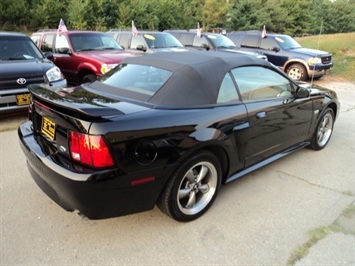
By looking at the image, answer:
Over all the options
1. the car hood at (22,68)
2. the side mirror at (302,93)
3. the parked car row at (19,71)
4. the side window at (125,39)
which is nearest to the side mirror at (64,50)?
the parked car row at (19,71)

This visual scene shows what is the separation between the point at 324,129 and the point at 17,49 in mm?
5950

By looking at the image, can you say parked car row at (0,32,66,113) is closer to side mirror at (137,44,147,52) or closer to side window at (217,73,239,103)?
side window at (217,73,239,103)

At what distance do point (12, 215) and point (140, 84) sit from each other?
1731mm

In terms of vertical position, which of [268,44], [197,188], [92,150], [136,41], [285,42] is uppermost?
[285,42]

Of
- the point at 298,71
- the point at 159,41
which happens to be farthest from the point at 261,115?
the point at 298,71

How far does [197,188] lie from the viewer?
2.95 meters

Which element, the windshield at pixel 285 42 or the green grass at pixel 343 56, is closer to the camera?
the windshield at pixel 285 42

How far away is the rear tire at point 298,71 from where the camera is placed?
38.2 feet

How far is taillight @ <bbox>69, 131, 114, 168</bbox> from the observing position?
221cm

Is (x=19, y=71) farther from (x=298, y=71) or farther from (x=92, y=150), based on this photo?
(x=298, y=71)

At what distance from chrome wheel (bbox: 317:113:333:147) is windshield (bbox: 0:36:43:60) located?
5477 millimetres

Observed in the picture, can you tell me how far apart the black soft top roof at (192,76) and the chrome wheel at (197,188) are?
24.5 inches

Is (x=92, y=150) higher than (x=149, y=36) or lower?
lower

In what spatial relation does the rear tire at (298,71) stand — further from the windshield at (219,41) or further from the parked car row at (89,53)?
the windshield at (219,41)
